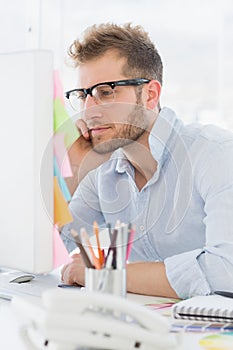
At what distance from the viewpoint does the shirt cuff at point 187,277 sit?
1.29 m

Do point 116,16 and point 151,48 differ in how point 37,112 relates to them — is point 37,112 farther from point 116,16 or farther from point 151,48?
point 116,16

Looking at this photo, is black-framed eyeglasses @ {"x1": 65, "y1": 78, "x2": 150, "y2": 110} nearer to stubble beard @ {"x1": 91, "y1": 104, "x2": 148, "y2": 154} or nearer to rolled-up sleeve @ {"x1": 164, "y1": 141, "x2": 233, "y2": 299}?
stubble beard @ {"x1": 91, "y1": 104, "x2": 148, "y2": 154}

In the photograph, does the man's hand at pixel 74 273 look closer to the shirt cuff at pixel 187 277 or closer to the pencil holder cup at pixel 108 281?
the shirt cuff at pixel 187 277

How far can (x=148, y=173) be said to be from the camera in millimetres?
1696

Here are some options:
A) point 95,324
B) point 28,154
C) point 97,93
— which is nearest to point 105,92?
point 97,93

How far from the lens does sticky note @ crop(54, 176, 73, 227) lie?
1.15 m

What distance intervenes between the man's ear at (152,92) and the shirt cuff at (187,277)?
493 millimetres

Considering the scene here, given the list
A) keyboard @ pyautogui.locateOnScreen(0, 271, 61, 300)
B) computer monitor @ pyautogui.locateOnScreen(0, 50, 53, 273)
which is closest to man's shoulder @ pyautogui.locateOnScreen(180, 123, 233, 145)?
keyboard @ pyautogui.locateOnScreen(0, 271, 61, 300)

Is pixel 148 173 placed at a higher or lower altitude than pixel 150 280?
higher

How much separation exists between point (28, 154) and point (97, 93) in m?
0.37

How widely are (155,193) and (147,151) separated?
4.4 inches

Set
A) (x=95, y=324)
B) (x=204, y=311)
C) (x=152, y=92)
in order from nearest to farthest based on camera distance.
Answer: (x=95, y=324), (x=204, y=311), (x=152, y=92)

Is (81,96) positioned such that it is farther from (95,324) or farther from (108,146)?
(95,324)

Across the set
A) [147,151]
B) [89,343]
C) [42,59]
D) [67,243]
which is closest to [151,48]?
[147,151]
